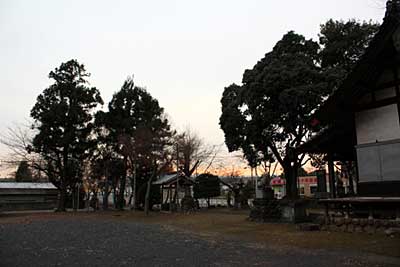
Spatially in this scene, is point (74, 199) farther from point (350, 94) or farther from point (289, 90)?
point (350, 94)

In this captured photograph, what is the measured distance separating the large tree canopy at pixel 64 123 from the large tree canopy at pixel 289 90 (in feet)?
49.3

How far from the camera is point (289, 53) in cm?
2148

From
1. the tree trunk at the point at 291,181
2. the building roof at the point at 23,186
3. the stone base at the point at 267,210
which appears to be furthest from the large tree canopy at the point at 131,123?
the building roof at the point at 23,186

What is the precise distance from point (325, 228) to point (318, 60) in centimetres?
1223

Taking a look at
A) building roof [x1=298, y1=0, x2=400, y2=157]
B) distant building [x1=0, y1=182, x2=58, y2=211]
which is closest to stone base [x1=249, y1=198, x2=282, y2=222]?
building roof [x1=298, y1=0, x2=400, y2=157]

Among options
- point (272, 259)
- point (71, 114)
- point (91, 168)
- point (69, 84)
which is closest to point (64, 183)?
point (91, 168)

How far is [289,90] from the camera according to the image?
1881 cm

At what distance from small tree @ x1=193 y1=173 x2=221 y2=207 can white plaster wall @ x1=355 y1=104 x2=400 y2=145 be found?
74.7 feet

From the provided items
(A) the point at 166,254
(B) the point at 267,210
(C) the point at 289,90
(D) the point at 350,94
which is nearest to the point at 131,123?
(C) the point at 289,90

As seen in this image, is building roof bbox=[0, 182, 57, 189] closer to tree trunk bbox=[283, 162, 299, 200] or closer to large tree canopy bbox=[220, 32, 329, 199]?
large tree canopy bbox=[220, 32, 329, 199]

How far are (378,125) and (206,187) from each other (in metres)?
24.2

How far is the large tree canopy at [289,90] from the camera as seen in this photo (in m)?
19.0

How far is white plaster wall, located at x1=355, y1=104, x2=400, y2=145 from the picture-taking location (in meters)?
11.5

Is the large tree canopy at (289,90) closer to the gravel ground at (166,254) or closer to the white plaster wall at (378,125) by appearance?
the white plaster wall at (378,125)
